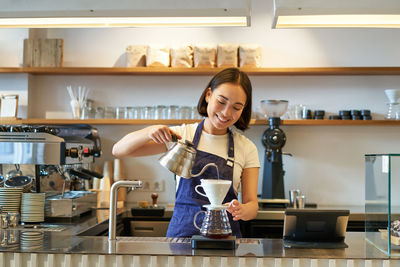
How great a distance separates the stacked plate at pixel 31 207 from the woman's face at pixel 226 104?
42.9 inches

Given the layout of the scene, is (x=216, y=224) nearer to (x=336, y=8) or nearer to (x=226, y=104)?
(x=226, y=104)

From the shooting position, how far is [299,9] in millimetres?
2051

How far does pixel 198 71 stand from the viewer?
3.77 metres

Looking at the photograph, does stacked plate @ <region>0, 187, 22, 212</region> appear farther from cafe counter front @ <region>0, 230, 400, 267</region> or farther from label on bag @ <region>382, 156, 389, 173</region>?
label on bag @ <region>382, 156, 389, 173</region>

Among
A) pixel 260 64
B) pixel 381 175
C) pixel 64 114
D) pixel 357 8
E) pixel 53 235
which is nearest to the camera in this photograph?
pixel 381 175

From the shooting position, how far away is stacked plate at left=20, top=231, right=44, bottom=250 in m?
1.96

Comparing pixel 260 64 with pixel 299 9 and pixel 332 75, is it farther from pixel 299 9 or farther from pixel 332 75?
pixel 299 9

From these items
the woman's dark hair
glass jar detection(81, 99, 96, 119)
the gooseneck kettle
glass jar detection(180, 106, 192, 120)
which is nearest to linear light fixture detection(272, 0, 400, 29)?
the woman's dark hair

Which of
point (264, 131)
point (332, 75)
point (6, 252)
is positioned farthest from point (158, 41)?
point (6, 252)

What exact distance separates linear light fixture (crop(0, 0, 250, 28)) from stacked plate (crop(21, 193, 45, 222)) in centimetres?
94

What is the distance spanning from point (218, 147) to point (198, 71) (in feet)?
5.07

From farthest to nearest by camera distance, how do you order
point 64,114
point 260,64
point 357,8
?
point 64,114, point 260,64, point 357,8

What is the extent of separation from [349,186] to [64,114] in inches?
97.7

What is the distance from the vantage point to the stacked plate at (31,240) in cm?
196
